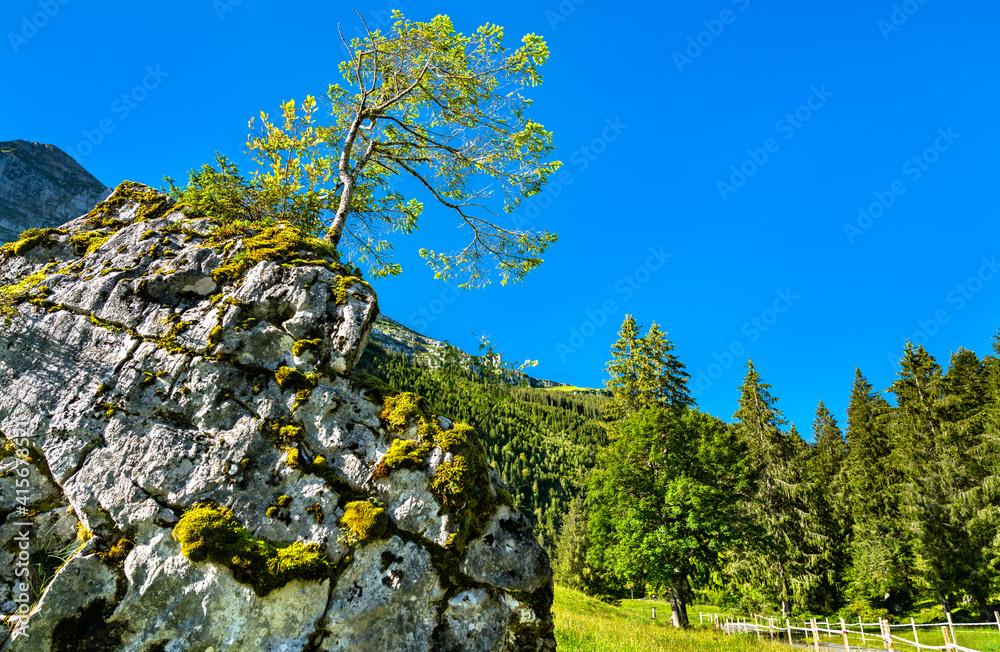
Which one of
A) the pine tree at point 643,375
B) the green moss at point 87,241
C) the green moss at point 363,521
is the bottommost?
the green moss at point 363,521

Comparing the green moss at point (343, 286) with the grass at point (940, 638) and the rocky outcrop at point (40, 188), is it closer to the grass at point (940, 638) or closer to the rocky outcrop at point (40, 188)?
the grass at point (940, 638)

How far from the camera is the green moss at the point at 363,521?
4.42 m

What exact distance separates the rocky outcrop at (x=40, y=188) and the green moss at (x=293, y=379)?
120 m

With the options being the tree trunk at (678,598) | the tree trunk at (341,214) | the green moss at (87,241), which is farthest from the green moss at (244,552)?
the tree trunk at (678,598)

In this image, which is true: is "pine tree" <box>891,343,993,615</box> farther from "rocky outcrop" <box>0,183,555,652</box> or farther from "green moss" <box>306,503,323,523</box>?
"green moss" <box>306,503,323,523</box>

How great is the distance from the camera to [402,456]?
4.98 meters

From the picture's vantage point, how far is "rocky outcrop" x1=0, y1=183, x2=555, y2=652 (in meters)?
3.96

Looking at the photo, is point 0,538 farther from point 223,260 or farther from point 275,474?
point 223,260

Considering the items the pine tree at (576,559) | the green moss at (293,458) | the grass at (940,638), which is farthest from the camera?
the pine tree at (576,559)

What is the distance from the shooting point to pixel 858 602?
33.4 metres

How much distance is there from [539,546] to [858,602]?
140 ft

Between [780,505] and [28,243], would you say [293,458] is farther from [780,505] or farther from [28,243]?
[780,505]

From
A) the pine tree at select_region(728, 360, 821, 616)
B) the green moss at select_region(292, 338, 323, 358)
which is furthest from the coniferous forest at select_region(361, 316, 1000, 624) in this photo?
the green moss at select_region(292, 338, 323, 358)

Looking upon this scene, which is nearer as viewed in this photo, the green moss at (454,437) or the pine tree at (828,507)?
the green moss at (454,437)
